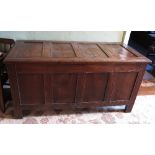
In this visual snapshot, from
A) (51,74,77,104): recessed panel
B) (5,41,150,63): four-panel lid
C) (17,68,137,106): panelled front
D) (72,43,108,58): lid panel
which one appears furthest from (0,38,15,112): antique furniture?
(72,43,108,58): lid panel

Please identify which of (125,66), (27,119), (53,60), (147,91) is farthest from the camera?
(147,91)

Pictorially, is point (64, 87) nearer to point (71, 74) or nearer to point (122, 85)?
point (71, 74)

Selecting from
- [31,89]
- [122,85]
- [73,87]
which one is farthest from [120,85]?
[31,89]

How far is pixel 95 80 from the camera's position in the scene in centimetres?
155

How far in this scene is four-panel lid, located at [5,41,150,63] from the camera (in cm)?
139

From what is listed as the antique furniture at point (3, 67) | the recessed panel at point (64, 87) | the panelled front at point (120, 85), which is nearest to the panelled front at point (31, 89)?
the recessed panel at point (64, 87)

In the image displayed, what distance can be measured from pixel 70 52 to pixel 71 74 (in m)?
0.24

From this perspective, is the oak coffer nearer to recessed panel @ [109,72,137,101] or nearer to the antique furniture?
recessed panel @ [109,72,137,101]

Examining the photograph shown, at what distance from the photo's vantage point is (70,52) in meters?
1.56

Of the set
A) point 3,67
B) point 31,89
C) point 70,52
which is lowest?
point 31,89
